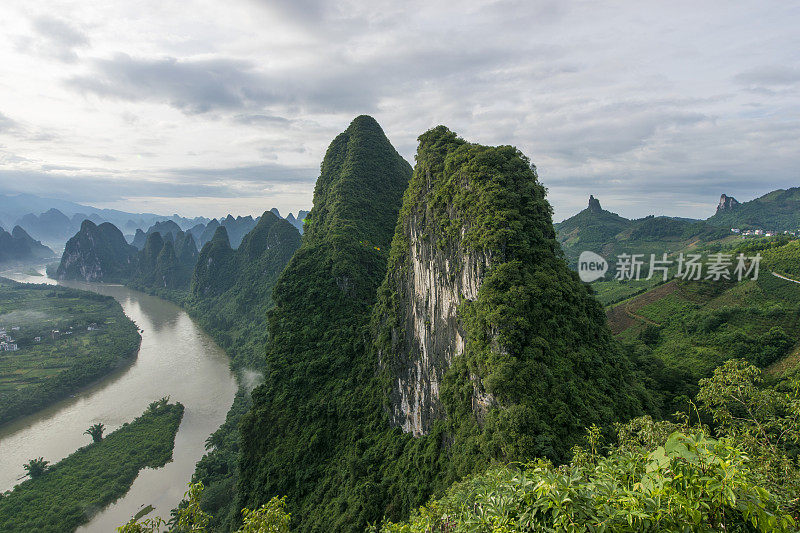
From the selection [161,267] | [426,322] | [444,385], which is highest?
[426,322]

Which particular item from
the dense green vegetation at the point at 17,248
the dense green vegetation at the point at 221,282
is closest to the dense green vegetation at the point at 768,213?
the dense green vegetation at the point at 221,282

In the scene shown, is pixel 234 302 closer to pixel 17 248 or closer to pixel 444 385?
pixel 444 385

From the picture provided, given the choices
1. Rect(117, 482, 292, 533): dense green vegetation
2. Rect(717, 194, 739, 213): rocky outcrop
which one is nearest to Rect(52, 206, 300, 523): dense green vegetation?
Rect(117, 482, 292, 533): dense green vegetation

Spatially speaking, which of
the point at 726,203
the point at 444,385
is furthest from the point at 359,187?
the point at 726,203

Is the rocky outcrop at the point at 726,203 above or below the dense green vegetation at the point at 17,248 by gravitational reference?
above

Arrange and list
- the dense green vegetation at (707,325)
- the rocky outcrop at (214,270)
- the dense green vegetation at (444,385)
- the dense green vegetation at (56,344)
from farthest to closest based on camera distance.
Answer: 1. the rocky outcrop at (214,270)
2. the dense green vegetation at (56,344)
3. the dense green vegetation at (707,325)
4. the dense green vegetation at (444,385)

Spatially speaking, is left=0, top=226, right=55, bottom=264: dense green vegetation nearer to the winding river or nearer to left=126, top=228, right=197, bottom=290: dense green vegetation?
left=126, top=228, right=197, bottom=290: dense green vegetation

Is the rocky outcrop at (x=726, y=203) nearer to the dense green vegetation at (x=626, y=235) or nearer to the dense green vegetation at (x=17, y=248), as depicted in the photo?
the dense green vegetation at (x=626, y=235)
